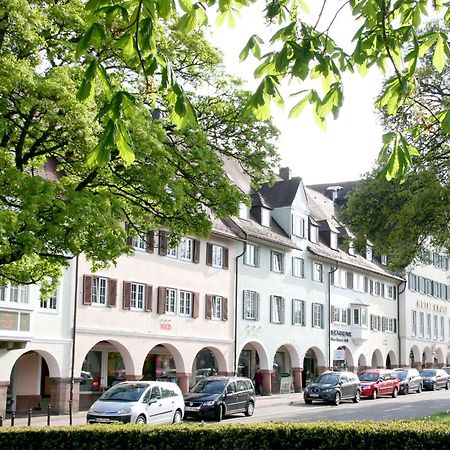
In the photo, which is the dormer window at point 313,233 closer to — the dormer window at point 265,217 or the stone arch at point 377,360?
the dormer window at point 265,217

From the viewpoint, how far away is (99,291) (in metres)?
33.4

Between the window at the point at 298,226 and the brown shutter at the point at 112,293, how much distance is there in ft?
58.1

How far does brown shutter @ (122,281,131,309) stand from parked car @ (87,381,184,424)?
8.21 metres

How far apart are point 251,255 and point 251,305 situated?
275 centimetres

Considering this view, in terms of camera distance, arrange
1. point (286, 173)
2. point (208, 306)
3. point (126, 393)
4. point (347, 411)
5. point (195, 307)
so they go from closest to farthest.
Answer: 1. point (126, 393)
2. point (347, 411)
3. point (195, 307)
4. point (208, 306)
5. point (286, 173)

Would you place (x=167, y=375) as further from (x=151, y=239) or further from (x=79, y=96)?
(x=79, y=96)

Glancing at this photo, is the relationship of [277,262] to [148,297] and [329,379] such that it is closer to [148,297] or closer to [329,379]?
[329,379]

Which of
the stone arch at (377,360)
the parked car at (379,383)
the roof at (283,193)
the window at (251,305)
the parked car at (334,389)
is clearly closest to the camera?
the parked car at (334,389)

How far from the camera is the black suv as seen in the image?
29453 millimetres

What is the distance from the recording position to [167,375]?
132 feet

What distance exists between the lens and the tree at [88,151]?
51.7 ft

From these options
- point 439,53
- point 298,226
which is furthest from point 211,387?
point 439,53

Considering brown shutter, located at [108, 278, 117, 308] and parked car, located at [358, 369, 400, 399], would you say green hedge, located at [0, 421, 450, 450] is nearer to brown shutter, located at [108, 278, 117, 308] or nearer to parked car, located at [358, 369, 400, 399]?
brown shutter, located at [108, 278, 117, 308]

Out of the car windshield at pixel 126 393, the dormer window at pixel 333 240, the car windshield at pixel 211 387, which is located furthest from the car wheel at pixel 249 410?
the dormer window at pixel 333 240
